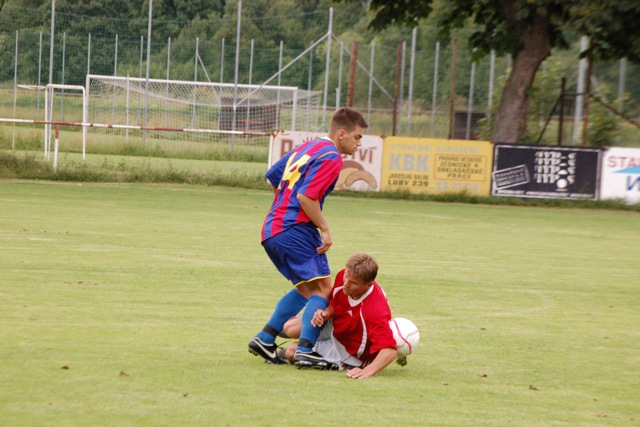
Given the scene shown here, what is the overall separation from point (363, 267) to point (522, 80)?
21682 millimetres

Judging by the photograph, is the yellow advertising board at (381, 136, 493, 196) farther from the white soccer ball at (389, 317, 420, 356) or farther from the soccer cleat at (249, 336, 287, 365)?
the soccer cleat at (249, 336, 287, 365)

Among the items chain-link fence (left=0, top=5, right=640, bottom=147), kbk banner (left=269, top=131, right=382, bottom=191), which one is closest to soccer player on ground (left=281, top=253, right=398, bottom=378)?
kbk banner (left=269, top=131, right=382, bottom=191)

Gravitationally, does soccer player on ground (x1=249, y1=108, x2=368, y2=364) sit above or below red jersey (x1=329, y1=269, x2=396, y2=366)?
above

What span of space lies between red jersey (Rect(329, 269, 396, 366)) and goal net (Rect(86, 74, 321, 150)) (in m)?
28.6

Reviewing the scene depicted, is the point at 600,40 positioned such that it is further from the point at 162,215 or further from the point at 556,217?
the point at 162,215

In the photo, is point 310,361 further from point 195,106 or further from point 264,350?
point 195,106

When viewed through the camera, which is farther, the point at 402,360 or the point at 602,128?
the point at 602,128

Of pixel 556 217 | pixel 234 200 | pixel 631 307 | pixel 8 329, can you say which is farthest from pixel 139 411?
pixel 556 217

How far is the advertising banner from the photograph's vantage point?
2373 centimetres

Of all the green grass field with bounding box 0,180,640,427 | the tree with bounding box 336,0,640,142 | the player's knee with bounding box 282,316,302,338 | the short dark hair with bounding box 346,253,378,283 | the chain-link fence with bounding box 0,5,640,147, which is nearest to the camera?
the green grass field with bounding box 0,180,640,427

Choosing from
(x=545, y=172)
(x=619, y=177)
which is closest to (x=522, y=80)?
(x=545, y=172)

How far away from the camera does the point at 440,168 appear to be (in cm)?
2402

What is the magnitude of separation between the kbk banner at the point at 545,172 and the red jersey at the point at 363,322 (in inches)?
703

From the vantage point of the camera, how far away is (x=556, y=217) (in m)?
21.3
